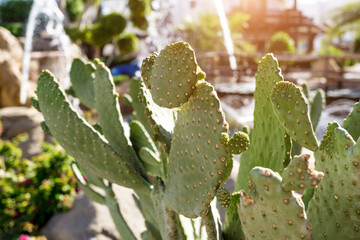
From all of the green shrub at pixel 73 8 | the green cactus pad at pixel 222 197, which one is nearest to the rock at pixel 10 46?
the green cactus pad at pixel 222 197

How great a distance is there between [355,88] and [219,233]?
12065 millimetres

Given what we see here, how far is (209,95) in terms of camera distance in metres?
1.17

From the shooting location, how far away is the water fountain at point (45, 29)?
31.6 ft

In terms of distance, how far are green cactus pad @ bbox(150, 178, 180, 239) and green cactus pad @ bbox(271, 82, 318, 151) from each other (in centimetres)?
64

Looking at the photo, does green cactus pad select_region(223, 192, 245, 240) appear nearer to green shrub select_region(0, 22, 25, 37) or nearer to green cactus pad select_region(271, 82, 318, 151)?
green cactus pad select_region(271, 82, 318, 151)

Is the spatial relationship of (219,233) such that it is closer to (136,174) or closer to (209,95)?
(136,174)

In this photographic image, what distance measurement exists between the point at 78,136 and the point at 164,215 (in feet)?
1.59

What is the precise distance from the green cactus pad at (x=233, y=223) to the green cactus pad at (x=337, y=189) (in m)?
0.38

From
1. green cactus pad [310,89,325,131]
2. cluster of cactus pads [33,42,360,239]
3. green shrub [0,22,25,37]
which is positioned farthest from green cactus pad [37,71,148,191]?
green shrub [0,22,25,37]

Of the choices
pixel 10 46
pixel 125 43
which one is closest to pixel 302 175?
pixel 10 46

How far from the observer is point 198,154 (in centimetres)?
126

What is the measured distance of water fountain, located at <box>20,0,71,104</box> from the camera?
31.6 feet

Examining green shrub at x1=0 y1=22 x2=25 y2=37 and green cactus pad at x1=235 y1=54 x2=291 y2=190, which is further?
green shrub at x1=0 y1=22 x2=25 y2=37

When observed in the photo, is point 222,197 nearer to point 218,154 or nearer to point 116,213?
point 218,154
